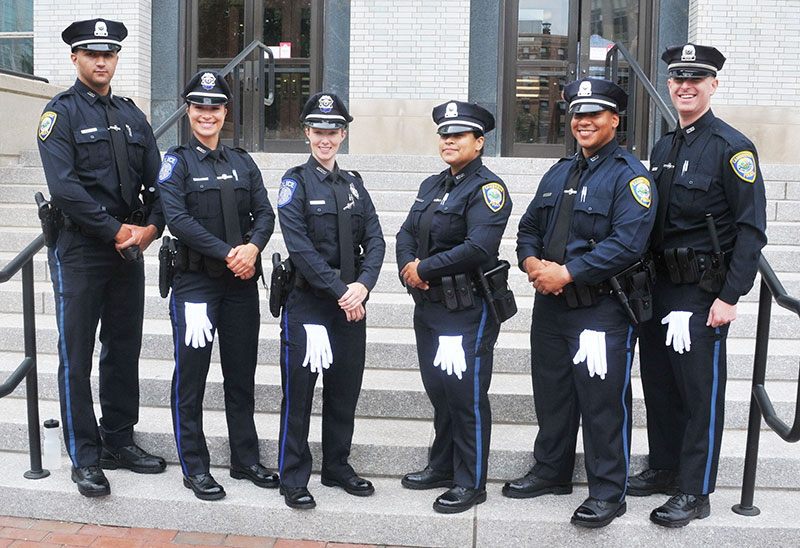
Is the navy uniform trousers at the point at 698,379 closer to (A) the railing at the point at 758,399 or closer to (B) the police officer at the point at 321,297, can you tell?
(A) the railing at the point at 758,399

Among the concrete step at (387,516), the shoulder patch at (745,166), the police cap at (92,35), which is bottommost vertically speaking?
the concrete step at (387,516)

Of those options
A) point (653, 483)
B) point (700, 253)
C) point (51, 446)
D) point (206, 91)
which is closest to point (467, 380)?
point (653, 483)

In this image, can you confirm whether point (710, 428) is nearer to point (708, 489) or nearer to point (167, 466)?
point (708, 489)

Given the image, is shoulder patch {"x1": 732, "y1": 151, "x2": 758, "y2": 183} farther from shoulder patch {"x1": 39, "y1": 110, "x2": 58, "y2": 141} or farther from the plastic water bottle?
the plastic water bottle

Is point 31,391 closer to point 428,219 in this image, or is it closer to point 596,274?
point 428,219

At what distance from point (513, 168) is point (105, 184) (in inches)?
169

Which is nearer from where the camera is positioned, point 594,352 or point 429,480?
point 594,352

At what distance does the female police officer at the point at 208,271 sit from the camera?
157 inches

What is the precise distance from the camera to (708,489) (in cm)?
380

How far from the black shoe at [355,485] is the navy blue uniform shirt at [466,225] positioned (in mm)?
1103

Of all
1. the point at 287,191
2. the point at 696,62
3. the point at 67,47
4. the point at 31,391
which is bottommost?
the point at 31,391

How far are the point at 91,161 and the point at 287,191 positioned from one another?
1.04m

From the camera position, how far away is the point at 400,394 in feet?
15.5

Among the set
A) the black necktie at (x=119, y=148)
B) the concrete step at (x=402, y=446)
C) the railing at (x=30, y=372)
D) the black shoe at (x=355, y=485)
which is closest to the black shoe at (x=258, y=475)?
the concrete step at (x=402, y=446)
